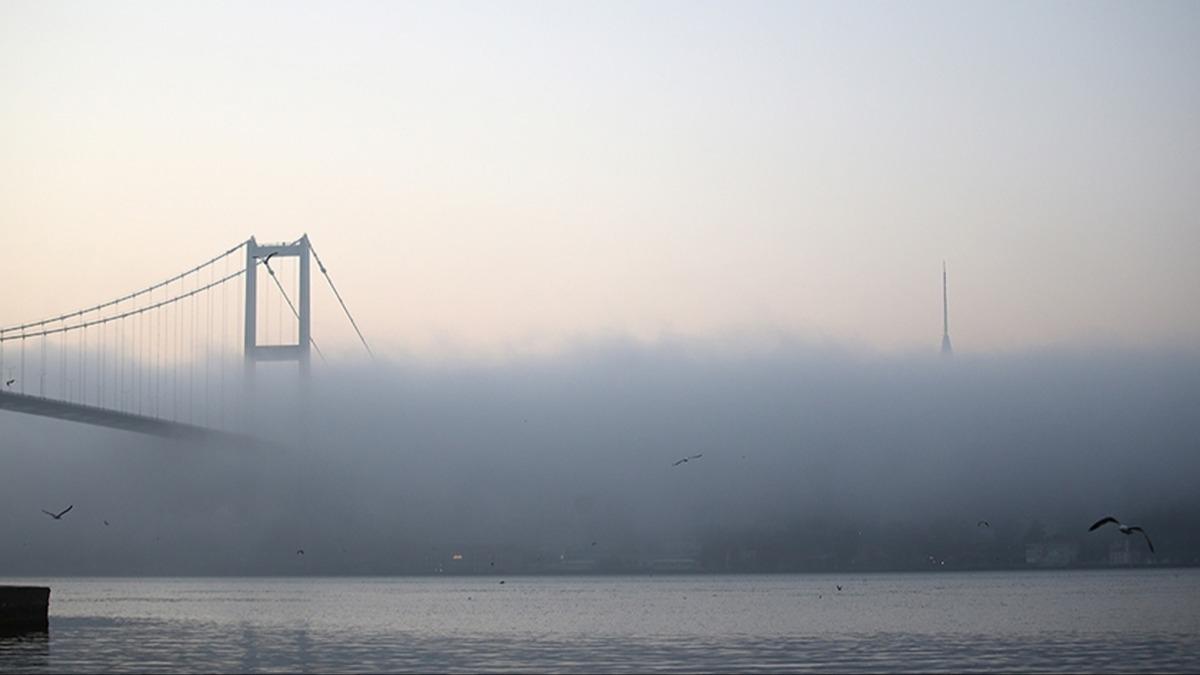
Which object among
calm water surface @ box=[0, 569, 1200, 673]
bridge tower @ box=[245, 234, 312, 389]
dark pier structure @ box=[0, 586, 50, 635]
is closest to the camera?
calm water surface @ box=[0, 569, 1200, 673]

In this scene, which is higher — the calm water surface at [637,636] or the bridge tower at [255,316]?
the bridge tower at [255,316]

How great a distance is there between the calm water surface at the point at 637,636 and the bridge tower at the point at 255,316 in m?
12.8

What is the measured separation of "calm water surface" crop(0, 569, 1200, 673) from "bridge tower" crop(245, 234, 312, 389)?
1282 centimetres

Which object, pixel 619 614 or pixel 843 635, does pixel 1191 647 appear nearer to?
pixel 843 635

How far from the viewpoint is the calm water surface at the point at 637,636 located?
4216 cm

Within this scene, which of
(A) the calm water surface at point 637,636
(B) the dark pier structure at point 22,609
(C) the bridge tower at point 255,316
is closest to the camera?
(A) the calm water surface at point 637,636

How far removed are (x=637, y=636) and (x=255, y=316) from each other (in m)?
44.5

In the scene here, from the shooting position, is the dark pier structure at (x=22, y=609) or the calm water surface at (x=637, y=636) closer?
the calm water surface at (x=637, y=636)

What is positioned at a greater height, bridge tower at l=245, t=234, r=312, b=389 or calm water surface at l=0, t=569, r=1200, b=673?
bridge tower at l=245, t=234, r=312, b=389

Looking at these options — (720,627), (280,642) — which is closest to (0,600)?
(280,642)

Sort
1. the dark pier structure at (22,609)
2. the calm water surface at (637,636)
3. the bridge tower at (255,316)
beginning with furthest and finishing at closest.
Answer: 1. the bridge tower at (255,316)
2. the dark pier structure at (22,609)
3. the calm water surface at (637,636)

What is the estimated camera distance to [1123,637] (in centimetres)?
5197

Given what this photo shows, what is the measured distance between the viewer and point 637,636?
55750 millimetres

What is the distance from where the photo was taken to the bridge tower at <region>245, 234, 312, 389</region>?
8844 centimetres
